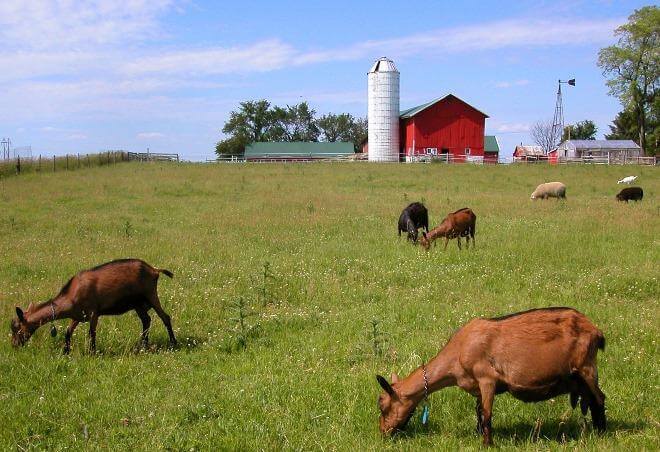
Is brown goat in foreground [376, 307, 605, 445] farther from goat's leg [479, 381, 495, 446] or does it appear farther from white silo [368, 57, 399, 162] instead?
white silo [368, 57, 399, 162]

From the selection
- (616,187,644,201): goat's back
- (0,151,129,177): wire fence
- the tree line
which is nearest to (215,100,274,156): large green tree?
the tree line

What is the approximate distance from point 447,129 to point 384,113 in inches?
283

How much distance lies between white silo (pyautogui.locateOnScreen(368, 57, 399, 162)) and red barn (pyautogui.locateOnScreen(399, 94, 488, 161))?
2.21 metres

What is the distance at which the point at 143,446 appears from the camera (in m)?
5.47

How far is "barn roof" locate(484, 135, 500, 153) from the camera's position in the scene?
8562cm

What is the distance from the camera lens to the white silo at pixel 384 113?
6869cm

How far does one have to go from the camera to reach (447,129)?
66.4 m

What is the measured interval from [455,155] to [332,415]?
201ft

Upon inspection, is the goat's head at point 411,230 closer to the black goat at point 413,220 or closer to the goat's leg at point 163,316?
the black goat at point 413,220

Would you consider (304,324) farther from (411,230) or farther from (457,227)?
(411,230)

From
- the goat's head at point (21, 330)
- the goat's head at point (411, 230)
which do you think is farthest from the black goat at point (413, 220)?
the goat's head at point (21, 330)

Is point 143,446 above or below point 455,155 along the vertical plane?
below

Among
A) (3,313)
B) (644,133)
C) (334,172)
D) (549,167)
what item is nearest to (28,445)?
(3,313)

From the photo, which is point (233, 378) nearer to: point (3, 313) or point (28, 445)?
point (28, 445)
